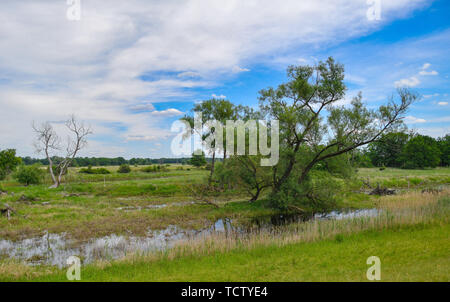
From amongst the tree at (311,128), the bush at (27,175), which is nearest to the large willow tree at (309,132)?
the tree at (311,128)

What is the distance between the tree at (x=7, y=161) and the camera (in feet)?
155

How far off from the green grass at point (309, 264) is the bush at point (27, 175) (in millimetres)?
38133

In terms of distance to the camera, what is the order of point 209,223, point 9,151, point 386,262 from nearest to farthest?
point 386,262
point 209,223
point 9,151

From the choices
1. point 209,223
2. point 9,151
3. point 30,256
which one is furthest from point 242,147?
point 9,151

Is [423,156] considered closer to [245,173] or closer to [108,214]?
[245,173]

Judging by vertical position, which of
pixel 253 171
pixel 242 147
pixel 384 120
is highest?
pixel 384 120

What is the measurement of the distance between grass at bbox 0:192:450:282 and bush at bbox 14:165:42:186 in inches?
1439

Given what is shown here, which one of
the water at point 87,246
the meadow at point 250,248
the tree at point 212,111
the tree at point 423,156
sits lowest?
the water at point 87,246

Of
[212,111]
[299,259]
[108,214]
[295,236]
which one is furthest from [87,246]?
[212,111]

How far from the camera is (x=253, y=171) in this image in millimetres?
25406

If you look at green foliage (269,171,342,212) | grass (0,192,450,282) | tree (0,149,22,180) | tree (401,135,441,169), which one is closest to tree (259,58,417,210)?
green foliage (269,171,342,212)

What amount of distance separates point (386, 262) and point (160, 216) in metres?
15.6

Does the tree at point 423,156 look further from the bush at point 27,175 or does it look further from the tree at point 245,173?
the bush at point 27,175
